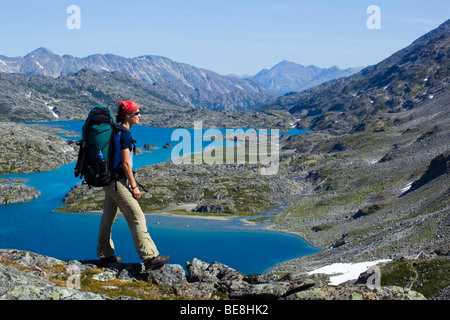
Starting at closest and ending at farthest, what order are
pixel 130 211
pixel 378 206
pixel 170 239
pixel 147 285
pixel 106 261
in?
pixel 130 211 < pixel 147 285 < pixel 106 261 < pixel 378 206 < pixel 170 239

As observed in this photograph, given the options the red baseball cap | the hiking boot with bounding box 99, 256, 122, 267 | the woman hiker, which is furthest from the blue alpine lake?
the red baseball cap

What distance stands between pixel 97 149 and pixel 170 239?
10871cm

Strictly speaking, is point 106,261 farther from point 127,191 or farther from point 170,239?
point 170,239

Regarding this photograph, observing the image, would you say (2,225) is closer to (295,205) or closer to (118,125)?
(295,205)

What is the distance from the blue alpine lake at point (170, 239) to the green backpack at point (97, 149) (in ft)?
272

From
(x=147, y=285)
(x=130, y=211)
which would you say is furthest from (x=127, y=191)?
(x=147, y=285)

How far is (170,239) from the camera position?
124 metres

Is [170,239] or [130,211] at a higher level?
[130,211]

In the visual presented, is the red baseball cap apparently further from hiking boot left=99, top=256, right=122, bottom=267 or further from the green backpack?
hiking boot left=99, top=256, right=122, bottom=267

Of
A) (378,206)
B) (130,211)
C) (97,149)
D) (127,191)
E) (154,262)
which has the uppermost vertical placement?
(97,149)

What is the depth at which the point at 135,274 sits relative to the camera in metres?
21.0

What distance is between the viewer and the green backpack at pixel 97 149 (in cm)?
1764

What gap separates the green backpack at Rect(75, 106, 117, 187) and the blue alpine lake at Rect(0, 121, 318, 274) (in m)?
82.9

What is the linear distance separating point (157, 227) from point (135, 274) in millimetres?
117807
